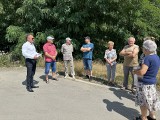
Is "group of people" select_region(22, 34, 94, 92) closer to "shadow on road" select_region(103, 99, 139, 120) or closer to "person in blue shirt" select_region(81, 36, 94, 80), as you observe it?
"person in blue shirt" select_region(81, 36, 94, 80)

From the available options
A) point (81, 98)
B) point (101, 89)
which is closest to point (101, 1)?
point (101, 89)

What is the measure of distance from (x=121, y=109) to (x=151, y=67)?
179 centimetres

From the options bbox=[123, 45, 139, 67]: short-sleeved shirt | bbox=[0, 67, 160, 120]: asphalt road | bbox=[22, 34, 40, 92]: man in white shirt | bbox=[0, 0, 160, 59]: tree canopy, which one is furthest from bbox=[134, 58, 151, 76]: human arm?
bbox=[0, 0, 160, 59]: tree canopy

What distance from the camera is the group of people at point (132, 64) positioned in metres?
7.13

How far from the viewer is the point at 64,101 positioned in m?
8.94

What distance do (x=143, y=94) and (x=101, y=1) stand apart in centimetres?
974

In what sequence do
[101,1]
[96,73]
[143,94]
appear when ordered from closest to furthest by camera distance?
[143,94] → [96,73] → [101,1]

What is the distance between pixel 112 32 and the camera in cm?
1917

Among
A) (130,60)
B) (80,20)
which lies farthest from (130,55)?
(80,20)

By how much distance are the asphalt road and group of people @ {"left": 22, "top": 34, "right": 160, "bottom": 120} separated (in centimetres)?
49

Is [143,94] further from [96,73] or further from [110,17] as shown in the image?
[110,17]

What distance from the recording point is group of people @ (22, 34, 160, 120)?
7.13 metres

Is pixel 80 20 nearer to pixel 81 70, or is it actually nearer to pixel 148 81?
pixel 81 70

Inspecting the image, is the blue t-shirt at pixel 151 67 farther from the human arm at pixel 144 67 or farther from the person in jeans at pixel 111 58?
the person in jeans at pixel 111 58
